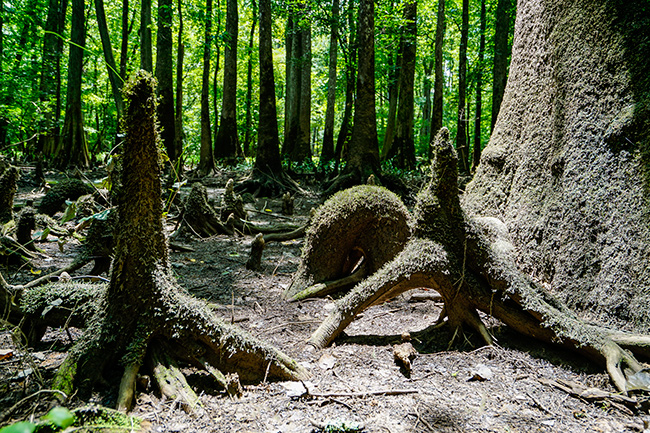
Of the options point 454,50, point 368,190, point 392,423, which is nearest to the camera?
point 392,423

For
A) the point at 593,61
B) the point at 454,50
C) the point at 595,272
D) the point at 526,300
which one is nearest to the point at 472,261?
the point at 526,300

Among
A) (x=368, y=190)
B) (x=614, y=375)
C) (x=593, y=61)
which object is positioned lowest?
(x=614, y=375)

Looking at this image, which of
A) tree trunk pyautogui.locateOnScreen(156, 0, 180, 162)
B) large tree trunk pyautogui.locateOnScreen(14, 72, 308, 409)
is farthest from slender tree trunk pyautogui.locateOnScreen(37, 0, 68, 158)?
large tree trunk pyautogui.locateOnScreen(14, 72, 308, 409)

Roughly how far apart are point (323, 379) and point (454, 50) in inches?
1268

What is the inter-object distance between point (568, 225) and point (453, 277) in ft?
3.60

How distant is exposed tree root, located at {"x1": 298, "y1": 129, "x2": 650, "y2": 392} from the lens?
3219mm

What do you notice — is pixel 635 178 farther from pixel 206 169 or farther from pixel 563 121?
pixel 206 169

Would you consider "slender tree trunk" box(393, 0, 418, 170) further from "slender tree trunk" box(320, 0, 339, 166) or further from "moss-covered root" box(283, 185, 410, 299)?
"moss-covered root" box(283, 185, 410, 299)

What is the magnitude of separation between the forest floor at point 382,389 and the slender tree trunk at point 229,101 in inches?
554

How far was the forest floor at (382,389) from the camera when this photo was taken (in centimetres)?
238

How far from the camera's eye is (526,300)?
3162mm

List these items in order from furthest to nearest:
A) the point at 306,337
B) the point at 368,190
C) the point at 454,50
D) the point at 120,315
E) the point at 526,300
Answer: the point at 454,50
the point at 368,190
the point at 306,337
the point at 526,300
the point at 120,315

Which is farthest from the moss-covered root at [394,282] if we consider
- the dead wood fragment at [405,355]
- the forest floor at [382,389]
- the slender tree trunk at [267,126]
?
the slender tree trunk at [267,126]

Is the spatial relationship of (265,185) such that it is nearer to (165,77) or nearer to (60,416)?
(165,77)
